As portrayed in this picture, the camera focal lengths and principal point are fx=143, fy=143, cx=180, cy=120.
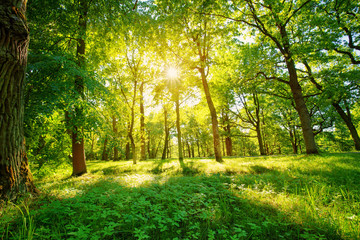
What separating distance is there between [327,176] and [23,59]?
31.1 feet

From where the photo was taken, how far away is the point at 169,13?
1055 cm

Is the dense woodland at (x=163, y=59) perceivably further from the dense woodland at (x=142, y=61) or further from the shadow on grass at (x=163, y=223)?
the shadow on grass at (x=163, y=223)

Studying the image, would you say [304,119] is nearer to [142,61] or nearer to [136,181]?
[136,181]

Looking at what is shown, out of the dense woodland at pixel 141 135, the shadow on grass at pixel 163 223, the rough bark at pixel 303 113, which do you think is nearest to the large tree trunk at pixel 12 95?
the dense woodland at pixel 141 135

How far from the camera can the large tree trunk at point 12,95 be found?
2.87 meters

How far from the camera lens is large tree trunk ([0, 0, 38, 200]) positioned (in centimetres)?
287

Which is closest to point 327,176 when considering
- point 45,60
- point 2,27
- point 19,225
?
point 19,225

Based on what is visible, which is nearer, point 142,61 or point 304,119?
point 304,119

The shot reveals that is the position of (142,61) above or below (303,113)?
above

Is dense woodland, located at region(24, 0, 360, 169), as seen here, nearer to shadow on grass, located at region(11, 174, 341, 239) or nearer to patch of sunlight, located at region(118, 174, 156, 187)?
patch of sunlight, located at region(118, 174, 156, 187)

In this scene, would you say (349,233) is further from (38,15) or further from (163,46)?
(163,46)

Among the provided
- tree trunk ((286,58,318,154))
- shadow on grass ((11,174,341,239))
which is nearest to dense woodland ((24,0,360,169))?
tree trunk ((286,58,318,154))

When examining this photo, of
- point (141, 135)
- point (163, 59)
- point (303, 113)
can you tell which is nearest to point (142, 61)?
point (163, 59)

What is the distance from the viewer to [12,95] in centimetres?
305
